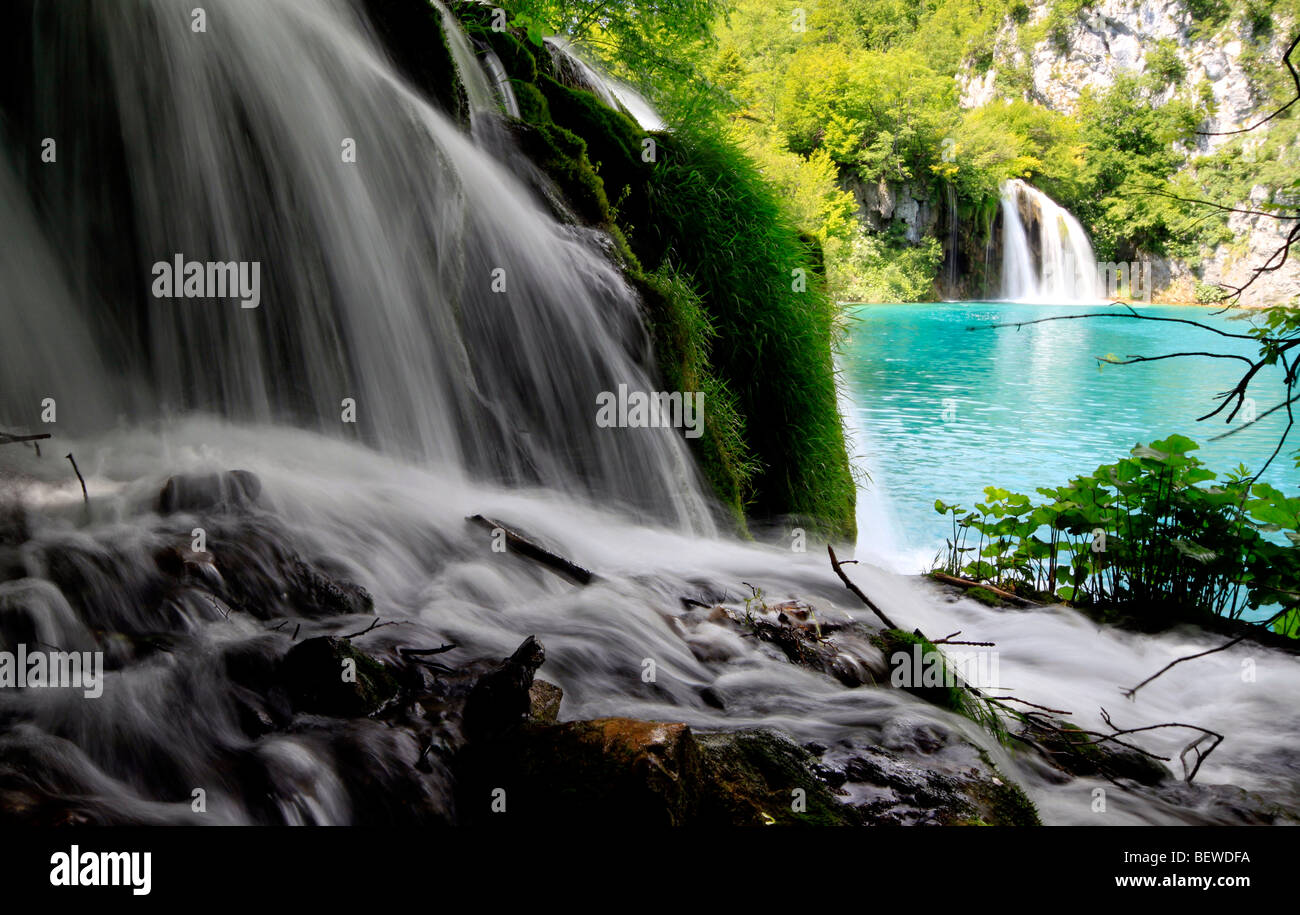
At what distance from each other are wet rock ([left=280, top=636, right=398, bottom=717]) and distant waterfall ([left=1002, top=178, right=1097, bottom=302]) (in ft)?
130

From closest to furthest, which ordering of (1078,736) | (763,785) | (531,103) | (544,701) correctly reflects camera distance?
(763,785) → (544,701) → (1078,736) → (531,103)

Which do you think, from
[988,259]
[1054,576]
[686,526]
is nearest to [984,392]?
[1054,576]

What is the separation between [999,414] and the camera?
604 inches

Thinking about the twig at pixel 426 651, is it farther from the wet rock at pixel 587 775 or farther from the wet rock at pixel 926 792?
the wet rock at pixel 926 792

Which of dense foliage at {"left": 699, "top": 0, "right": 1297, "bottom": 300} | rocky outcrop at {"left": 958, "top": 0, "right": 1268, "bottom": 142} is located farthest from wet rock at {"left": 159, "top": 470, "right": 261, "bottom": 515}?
rocky outcrop at {"left": 958, "top": 0, "right": 1268, "bottom": 142}

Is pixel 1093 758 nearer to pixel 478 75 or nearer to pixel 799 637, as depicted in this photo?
pixel 799 637

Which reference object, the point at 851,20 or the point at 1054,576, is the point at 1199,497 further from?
the point at 851,20

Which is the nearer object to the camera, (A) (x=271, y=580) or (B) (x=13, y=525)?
(B) (x=13, y=525)

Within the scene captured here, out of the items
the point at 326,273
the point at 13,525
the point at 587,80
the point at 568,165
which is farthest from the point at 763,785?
the point at 587,80

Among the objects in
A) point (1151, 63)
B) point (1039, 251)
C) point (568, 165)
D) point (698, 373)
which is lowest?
point (698, 373)

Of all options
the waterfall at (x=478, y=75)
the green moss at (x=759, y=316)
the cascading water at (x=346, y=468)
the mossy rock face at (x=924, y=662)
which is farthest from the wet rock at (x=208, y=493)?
the green moss at (x=759, y=316)

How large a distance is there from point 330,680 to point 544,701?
1.77ft

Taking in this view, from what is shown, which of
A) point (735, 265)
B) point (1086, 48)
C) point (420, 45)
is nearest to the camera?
point (420, 45)

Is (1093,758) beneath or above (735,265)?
beneath
